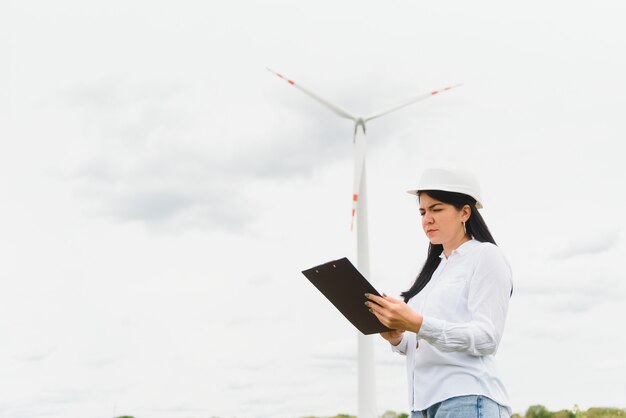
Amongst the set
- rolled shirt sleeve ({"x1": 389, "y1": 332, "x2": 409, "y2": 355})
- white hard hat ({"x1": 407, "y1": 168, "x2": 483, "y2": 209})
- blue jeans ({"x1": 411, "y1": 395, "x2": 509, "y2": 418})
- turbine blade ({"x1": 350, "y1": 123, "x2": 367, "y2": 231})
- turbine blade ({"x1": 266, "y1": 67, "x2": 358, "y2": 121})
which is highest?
turbine blade ({"x1": 266, "y1": 67, "x2": 358, "y2": 121})

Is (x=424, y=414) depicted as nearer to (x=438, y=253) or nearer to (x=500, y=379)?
(x=500, y=379)

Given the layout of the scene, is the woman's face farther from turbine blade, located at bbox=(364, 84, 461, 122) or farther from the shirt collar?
turbine blade, located at bbox=(364, 84, 461, 122)

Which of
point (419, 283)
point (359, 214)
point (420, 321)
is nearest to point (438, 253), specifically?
point (419, 283)

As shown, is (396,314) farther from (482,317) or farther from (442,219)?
(442,219)

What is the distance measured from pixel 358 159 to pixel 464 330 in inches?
914

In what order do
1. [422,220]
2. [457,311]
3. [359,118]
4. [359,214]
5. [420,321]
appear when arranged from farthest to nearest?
[359,118], [359,214], [422,220], [457,311], [420,321]

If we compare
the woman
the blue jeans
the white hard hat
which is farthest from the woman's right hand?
the white hard hat

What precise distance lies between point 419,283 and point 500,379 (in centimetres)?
97

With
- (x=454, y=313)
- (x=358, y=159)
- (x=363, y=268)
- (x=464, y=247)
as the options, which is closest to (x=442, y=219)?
(x=464, y=247)

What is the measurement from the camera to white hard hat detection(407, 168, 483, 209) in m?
5.05

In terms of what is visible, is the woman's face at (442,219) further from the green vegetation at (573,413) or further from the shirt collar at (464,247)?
the green vegetation at (573,413)

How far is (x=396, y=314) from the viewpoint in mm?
4613

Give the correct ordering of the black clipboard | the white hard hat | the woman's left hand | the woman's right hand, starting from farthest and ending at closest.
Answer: the woman's right hand
the white hard hat
the black clipboard
the woman's left hand

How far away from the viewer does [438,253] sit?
5.54 metres
